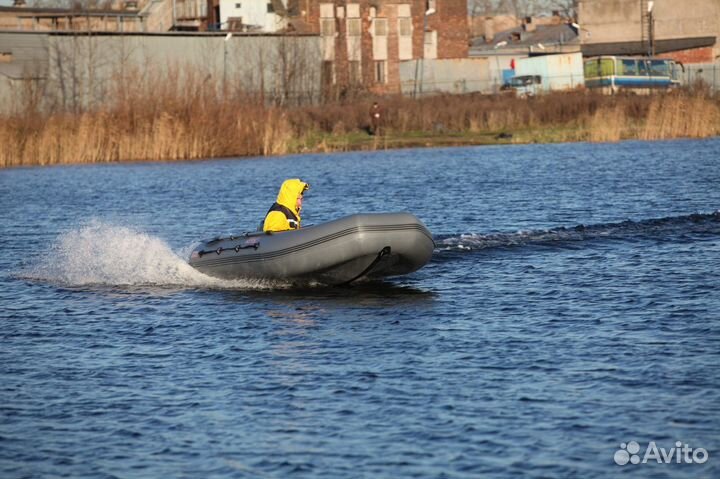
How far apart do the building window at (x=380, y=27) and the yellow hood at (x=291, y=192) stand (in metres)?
60.7

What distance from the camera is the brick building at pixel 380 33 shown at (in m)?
72.4

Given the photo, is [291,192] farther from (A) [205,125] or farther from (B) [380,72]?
(B) [380,72]

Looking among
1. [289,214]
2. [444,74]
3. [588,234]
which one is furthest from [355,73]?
[289,214]

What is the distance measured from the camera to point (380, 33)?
252 feet

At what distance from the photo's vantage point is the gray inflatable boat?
1617 cm

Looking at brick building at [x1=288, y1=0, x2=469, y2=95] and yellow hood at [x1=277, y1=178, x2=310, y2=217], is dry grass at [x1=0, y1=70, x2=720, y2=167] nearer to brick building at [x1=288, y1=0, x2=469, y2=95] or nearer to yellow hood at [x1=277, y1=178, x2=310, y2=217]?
brick building at [x1=288, y1=0, x2=469, y2=95]

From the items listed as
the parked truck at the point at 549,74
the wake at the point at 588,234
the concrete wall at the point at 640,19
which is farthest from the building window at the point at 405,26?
the wake at the point at 588,234

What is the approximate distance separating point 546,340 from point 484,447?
3705 mm

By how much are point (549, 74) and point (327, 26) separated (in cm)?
1459

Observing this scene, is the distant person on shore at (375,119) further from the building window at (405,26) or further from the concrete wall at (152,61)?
the building window at (405,26)

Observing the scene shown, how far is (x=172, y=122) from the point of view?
4134 centimetres

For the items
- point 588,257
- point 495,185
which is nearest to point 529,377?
point 588,257

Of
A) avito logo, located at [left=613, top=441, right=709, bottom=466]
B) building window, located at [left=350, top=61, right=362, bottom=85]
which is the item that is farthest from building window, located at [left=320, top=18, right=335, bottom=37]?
avito logo, located at [left=613, top=441, right=709, bottom=466]

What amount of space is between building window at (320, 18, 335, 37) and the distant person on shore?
22.5m
